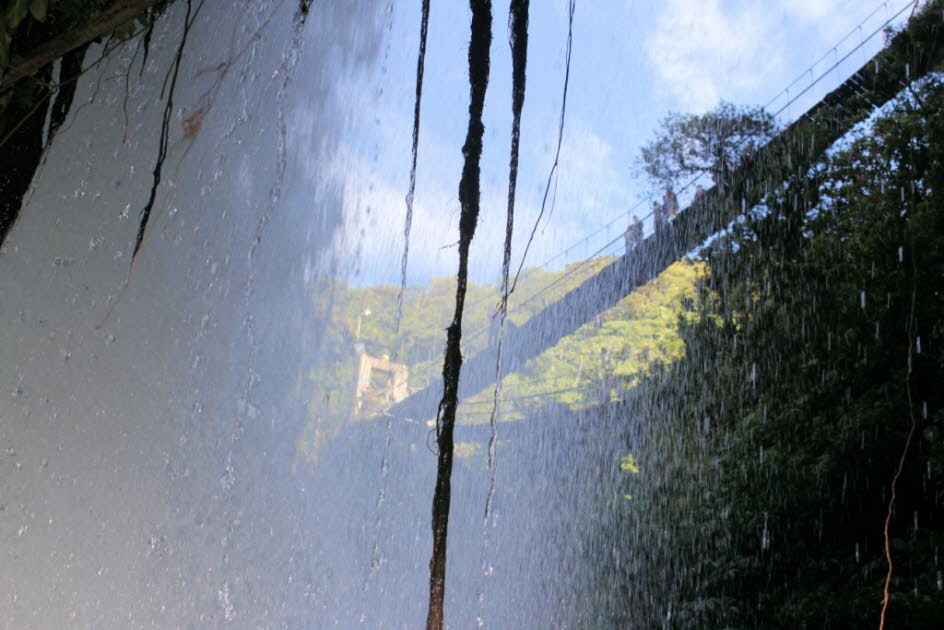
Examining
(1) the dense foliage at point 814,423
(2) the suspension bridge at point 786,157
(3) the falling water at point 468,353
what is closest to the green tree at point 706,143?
(3) the falling water at point 468,353

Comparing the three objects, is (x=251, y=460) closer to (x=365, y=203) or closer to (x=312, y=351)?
(x=312, y=351)

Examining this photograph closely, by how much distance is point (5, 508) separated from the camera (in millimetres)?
4086

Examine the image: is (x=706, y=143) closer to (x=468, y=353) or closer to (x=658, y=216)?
(x=658, y=216)

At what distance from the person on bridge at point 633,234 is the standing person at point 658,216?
23 cm

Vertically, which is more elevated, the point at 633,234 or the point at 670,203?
the point at 670,203

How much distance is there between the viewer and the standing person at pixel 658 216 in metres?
9.30

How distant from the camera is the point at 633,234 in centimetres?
992

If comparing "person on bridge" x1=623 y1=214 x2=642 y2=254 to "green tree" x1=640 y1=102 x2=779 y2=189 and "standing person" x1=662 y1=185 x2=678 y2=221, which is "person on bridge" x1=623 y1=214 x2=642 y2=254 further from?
"green tree" x1=640 y1=102 x2=779 y2=189

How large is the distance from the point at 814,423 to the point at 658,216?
11.1ft

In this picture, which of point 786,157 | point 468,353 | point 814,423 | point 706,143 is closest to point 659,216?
point 706,143

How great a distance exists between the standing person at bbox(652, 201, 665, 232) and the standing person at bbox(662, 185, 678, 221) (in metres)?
0.06

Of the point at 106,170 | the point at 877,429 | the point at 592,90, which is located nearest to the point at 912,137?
the point at 877,429

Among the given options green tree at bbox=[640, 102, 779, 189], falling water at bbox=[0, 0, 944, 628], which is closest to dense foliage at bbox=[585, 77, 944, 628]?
falling water at bbox=[0, 0, 944, 628]

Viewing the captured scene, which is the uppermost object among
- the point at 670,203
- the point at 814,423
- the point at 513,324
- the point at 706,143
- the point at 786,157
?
the point at 706,143
